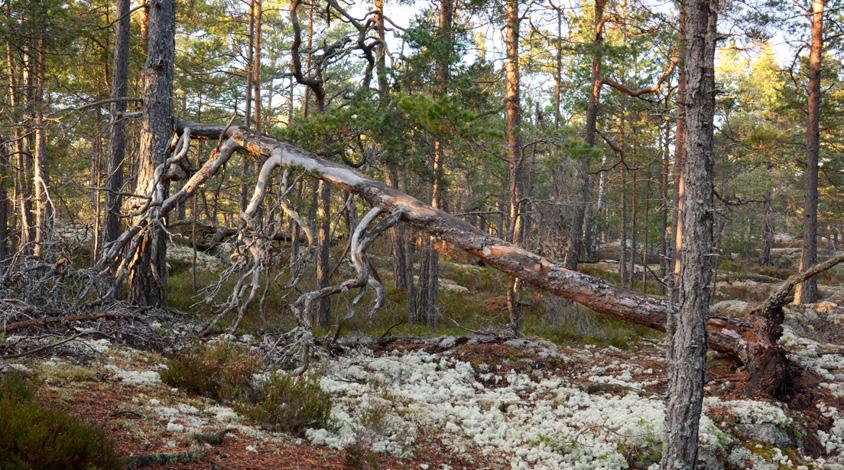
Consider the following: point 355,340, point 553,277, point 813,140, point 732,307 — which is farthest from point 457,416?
point 813,140

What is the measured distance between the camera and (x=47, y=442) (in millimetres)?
3135

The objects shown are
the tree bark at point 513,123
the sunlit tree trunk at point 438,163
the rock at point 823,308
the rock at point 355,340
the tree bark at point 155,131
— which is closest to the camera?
the tree bark at point 155,131

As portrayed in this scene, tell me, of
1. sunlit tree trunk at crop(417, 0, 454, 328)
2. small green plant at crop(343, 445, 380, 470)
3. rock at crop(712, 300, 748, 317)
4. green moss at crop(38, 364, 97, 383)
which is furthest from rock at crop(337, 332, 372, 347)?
rock at crop(712, 300, 748, 317)

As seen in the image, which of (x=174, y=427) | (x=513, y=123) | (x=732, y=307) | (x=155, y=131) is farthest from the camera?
(x=732, y=307)

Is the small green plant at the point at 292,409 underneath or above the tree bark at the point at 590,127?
underneath

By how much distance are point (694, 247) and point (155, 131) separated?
26.5 feet

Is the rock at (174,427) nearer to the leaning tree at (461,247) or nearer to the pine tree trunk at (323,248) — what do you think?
the leaning tree at (461,247)

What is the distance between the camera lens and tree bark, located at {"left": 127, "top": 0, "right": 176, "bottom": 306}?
8.49 metres

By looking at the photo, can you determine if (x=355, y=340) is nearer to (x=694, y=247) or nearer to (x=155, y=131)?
(x=155, y=131)

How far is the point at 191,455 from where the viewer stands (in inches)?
158

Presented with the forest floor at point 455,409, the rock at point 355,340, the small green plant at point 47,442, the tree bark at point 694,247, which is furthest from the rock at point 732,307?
the small green plant at point 47,442

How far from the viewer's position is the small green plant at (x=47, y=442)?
304cm

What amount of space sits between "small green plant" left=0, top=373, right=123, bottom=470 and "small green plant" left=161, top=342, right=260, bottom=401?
7.26ft

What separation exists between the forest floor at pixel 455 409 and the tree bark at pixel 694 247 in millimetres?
1012
